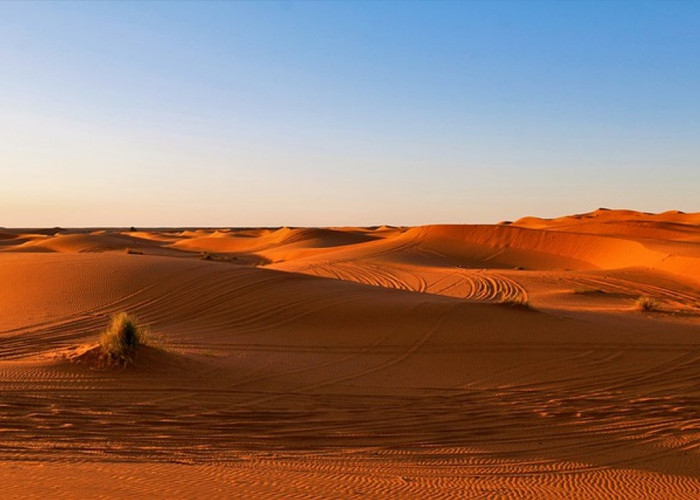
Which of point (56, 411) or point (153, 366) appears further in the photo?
point (153, 366)

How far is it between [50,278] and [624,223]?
40.9 metres

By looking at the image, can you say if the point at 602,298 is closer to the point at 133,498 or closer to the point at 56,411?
the point at 56,411

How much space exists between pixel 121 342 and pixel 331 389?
128 inches

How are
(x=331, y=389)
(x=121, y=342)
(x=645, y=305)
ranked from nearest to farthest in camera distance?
(x=331, y=389)
(x=121, y=342)
(x=645, y=305)

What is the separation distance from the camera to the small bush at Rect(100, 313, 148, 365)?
973cm

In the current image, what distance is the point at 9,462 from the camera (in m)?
5.68

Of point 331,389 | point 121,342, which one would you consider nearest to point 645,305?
point 331,389

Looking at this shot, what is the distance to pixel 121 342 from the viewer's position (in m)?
9.89

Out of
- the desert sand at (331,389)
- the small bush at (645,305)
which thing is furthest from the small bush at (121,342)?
the small bush at (645,305)

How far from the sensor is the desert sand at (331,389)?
19.9 ft

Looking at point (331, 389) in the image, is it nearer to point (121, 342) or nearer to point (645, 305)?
point (121, 342)

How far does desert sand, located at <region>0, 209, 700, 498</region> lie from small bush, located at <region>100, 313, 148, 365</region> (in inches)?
8.1

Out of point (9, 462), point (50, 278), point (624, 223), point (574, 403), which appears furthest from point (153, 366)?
point (624, 223)

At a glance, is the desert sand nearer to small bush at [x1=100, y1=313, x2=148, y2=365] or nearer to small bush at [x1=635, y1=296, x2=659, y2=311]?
small bush at [x1=100, y1=313, x2=148, y2=365]
